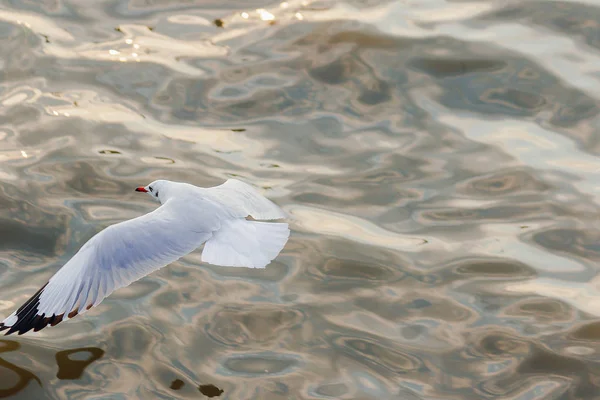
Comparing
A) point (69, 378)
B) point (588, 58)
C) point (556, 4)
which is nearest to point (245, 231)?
point (69, 378)

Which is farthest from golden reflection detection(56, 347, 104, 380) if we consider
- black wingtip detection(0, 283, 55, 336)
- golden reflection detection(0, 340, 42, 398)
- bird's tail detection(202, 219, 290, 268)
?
bird's tail detection(202, 219, 290, 268)

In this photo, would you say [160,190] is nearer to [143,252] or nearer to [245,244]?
[143,252]

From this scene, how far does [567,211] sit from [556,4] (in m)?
2.91

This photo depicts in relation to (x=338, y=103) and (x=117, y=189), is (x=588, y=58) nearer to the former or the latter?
(x=338, y=103)

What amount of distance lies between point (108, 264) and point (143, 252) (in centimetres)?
18

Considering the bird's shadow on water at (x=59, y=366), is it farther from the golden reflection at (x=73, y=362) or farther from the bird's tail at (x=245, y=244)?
the bird's tail at (x=245, y=244)

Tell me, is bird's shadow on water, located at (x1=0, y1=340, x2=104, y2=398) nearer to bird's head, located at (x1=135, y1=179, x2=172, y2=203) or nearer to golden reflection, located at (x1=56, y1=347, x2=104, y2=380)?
golden reflection, located at (x1=56, y1=347, x2=104, y2=380)

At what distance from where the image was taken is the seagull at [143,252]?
4641 millimetres

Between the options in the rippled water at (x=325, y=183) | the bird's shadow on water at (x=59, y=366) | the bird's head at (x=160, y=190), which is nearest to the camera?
the bird's shadow on water at (x=59, y=366)

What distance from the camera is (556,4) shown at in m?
8.47

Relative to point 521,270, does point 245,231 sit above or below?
above

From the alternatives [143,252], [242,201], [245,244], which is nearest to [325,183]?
[242,201]

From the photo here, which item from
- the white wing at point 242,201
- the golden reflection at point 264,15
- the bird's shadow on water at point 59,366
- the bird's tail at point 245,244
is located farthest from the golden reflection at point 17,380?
the golden reflection at point 264,15

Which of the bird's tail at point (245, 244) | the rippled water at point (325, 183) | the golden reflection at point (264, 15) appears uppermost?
the golden reflection at point (264, 15)
